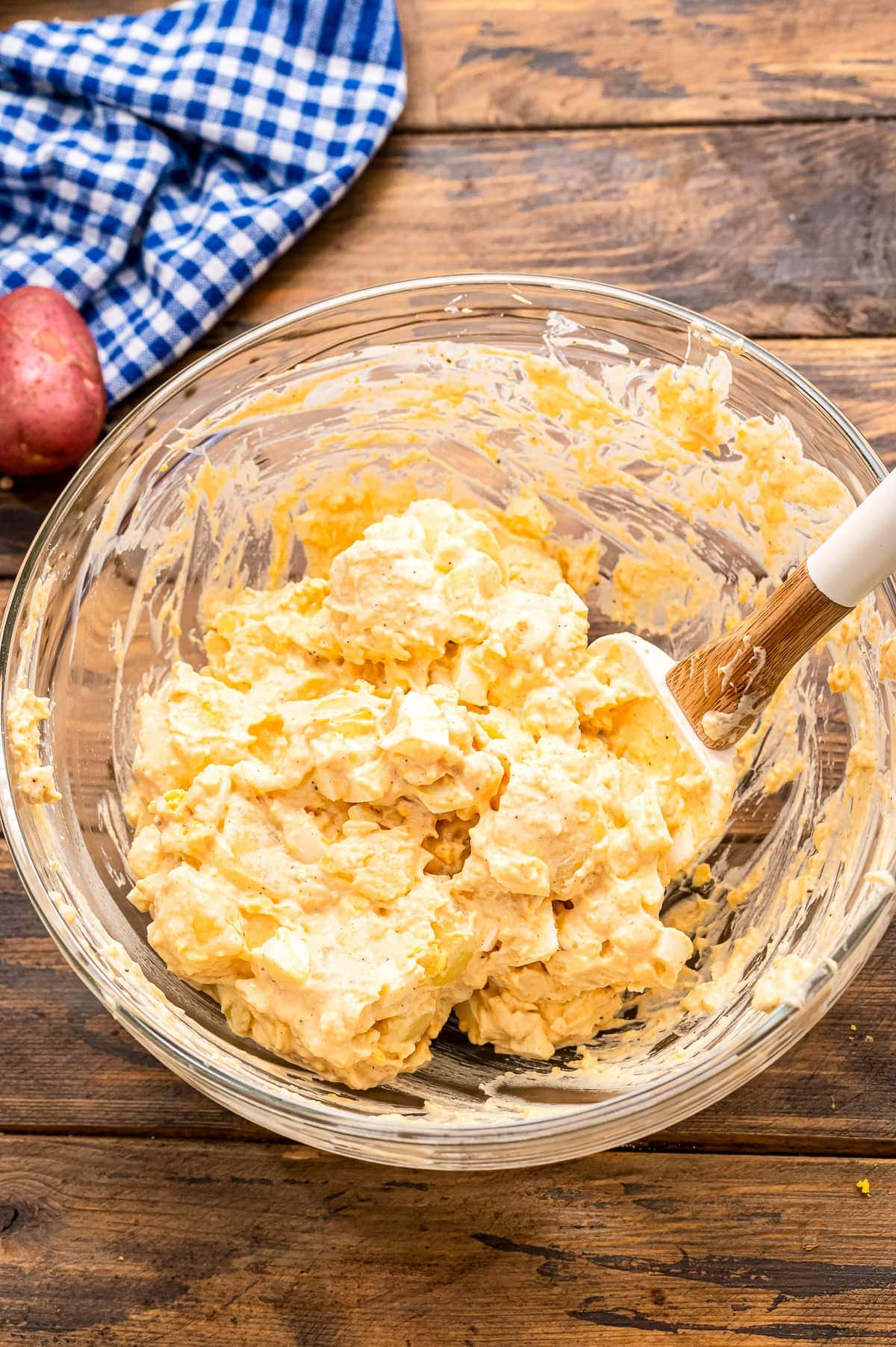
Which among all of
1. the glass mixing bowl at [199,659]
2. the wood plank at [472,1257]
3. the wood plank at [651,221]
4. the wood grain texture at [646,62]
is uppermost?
the wood grain texture at [646,62]

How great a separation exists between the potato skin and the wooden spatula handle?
107 centimetres

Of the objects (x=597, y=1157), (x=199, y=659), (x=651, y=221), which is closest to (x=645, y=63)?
(x=651, y=221)

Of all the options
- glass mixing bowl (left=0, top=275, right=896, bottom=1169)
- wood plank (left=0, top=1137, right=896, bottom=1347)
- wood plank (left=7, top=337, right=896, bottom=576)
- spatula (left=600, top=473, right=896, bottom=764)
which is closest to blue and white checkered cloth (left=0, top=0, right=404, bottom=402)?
wood plank (left=7, top=337, right=896, bottom=576)

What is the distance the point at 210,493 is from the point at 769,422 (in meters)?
0.85

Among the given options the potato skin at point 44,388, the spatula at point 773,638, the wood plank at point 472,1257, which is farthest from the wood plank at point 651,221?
the wood plank at point 472,1257

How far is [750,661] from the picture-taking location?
147 centimetres

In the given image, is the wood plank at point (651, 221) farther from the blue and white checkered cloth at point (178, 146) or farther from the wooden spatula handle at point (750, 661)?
the wooden spatula handle at point (750, 661)

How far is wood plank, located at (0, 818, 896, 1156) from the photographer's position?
1.71m

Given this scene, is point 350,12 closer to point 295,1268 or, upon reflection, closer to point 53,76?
point 53,76

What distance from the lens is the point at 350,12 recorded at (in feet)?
6.66

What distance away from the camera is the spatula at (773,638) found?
1.32 m

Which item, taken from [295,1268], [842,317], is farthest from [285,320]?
[295,1268]

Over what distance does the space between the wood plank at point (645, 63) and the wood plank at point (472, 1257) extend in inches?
69.3

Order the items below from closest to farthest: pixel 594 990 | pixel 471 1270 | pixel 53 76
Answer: pixel 594 990, pixel 471 1270, pixel 53 76
